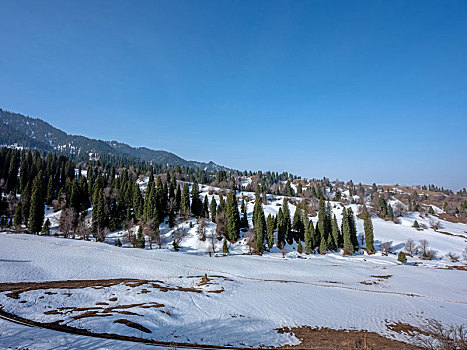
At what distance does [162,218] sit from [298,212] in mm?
45107

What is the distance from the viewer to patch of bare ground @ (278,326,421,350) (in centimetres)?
1366

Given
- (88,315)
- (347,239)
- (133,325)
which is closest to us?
(133,325)

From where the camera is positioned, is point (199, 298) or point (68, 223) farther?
point (68, 223)

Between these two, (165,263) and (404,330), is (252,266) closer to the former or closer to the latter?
(165,263)

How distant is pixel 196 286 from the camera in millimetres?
26828

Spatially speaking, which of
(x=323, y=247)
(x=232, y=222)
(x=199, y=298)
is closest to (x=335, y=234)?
(x=323, y=247)

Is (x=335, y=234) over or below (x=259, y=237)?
over

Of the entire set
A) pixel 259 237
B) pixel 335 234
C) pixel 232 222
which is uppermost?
pixel 232 222

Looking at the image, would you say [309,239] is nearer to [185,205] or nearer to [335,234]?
[335,234]

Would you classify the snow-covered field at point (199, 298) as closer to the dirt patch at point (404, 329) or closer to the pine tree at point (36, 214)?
the dirt patch at point (404, 329)

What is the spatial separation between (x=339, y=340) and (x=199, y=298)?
12.4m

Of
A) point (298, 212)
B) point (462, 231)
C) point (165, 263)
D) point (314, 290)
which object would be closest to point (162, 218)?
point (165, 263)

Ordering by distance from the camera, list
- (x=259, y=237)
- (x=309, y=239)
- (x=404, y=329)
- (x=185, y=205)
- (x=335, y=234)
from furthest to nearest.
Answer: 1. (x=185, y=205)
2. (x=335, y=234)
3. (x=309, y=239)
4. (x=259, y=237)
5. (x=404, y=329)

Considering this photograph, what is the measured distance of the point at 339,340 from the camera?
14789 mm
